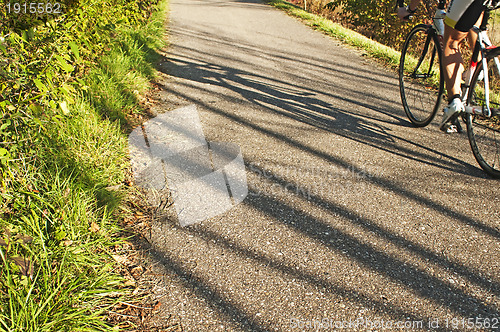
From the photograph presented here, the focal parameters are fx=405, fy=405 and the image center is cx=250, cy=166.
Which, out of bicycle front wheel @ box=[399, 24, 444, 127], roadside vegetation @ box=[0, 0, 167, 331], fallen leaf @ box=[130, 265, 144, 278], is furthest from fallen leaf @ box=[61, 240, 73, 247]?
bicycle front wheel @ box=[399, 24, 444, 127]

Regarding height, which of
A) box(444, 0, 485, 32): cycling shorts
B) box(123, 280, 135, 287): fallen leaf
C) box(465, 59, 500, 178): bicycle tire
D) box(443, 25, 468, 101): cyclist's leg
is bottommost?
box(123, 280, 135, 287): fallen leaf

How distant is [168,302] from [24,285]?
0.71 meters

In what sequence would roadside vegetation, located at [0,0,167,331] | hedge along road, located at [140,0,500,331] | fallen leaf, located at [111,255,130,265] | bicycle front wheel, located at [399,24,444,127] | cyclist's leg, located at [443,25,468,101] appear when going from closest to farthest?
roadside vegetation, located at [0,0,167,331]
hedge along road, located at [140,0,500,331]
fallen leaf, located at [111,255,130,265]
cyclist's leg, located at [443,25,468,101]
bicycle front wheel, located at [399,24,444,127]

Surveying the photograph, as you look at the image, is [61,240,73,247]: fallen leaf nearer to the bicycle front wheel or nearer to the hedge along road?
the hedge along road

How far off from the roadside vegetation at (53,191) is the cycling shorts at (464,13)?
10.4 ft

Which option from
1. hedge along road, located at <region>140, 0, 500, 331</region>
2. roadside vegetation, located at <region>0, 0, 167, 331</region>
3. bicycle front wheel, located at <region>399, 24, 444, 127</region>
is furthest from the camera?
bicycle front wheel, located at <region>399, 24, 444, 127</region>

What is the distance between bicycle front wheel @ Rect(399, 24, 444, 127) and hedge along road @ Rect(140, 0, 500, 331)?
7.8 inches

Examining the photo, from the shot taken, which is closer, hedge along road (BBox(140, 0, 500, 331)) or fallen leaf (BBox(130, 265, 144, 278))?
hedge along road (BBox(140, 0, 500, 331))

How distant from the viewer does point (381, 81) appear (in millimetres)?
6109

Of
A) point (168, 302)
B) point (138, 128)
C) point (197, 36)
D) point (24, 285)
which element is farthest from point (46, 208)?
point (197, 36)

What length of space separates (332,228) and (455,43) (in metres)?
2.34

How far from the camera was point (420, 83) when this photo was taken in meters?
5.71

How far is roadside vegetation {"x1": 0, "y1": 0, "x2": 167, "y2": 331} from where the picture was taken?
6.52ft

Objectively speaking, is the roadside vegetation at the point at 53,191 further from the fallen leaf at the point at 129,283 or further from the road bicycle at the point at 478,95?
the road bicycle at the point at 478,95
